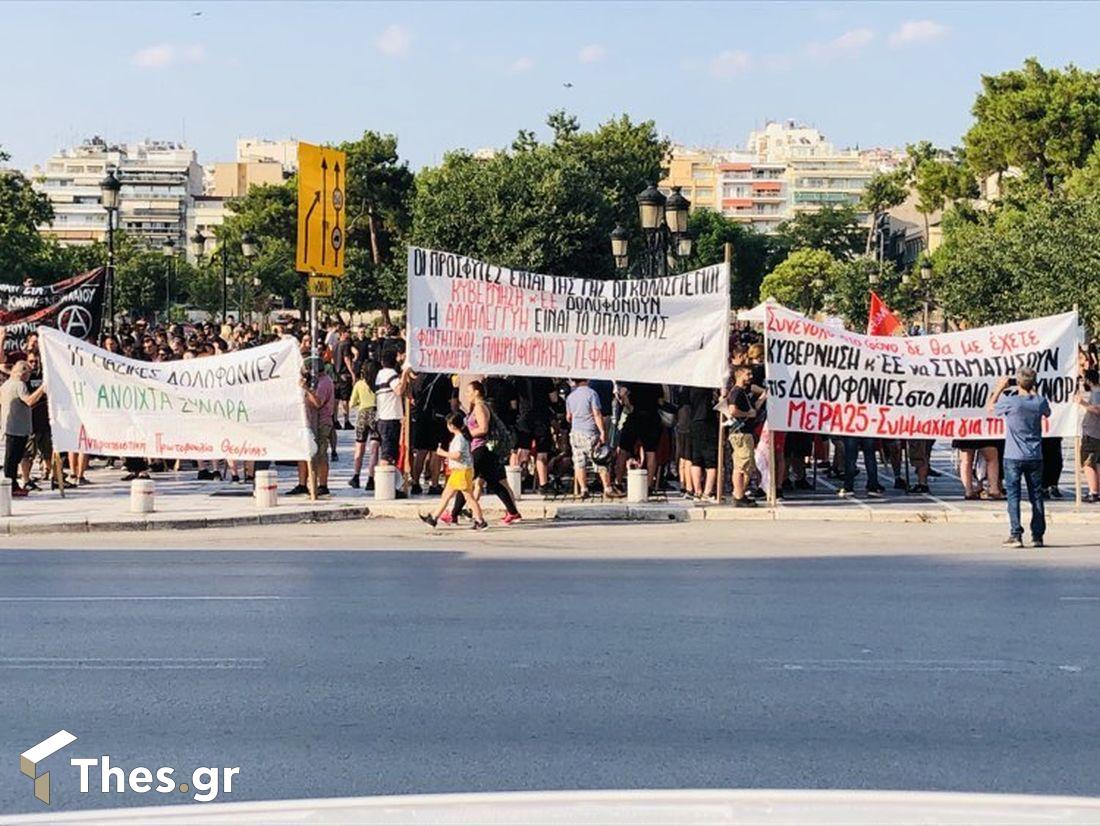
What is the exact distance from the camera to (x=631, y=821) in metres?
3.22

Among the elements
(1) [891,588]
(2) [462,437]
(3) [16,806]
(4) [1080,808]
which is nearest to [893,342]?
(2) [462,437]

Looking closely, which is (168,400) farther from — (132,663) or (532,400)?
(132,663)

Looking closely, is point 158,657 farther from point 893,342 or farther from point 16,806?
point 893,342

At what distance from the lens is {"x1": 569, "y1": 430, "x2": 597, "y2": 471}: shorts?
21203 millimetres

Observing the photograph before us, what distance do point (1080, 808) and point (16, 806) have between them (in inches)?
195

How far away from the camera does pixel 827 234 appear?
170000 millimetres

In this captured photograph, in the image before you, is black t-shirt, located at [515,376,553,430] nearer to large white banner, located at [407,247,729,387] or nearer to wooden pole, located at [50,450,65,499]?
large white banner, located at [407,247,729,387]

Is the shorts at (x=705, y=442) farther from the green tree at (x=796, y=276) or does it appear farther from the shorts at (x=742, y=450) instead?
the green tree at (x=796, y=276)

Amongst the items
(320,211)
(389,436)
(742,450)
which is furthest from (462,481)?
(320,211)

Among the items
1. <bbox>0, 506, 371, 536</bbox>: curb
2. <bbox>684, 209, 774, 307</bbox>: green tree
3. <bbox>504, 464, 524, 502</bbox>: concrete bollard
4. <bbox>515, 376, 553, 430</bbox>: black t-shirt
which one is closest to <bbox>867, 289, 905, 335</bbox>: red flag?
<bbox>515, 376, 553, 430</bbox>: black t-shirt

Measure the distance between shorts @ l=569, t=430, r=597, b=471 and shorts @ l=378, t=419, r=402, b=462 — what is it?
2.39 meters

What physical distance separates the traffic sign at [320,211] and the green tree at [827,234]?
147 metres

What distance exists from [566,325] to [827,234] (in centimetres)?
15179

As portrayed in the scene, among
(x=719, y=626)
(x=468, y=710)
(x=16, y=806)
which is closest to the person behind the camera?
(x=16, y=806)
